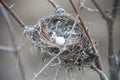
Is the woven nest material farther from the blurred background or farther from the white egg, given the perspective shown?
the blurred background

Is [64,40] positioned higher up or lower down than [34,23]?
lower down

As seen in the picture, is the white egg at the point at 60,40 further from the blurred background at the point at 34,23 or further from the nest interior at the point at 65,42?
the blurred background at the point at 34,23

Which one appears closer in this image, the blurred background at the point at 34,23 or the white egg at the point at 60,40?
the white egg at the point at 60,40

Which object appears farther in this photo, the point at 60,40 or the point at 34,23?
the point at 34,23

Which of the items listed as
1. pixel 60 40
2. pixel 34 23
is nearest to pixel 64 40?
pixel 60 40

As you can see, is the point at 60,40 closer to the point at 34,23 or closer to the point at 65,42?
the point at 65,42

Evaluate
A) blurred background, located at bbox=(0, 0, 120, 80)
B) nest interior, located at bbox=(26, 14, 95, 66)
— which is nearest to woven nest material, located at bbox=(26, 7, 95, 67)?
nest interior, located at bbox=(26, 14, 95, 66)

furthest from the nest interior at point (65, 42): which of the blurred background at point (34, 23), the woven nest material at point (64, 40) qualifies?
the blurred background at point (34, 23)

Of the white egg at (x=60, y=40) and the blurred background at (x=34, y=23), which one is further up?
the blurred background at (x=34, y=23)
